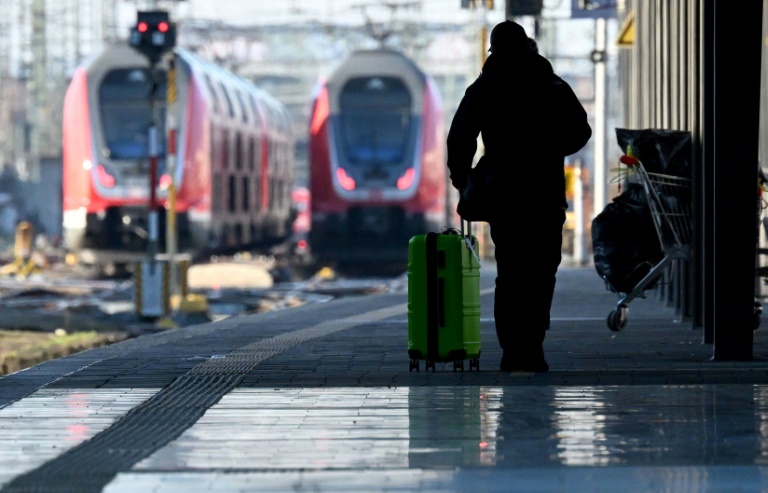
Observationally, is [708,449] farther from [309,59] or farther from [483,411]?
[309,59]

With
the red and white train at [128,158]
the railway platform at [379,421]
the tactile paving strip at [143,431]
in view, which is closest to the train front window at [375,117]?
the red and white train at [128,158]

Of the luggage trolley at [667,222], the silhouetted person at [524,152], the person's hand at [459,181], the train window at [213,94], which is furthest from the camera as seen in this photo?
the train window at [213,94]

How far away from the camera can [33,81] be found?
67.1 metres

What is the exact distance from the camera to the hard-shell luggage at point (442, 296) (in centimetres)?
802

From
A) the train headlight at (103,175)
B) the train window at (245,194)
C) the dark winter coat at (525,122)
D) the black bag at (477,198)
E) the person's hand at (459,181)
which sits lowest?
the train window at (245,194)

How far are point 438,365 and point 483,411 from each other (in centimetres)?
208

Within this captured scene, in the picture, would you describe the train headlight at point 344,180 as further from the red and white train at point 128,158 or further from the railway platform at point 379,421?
the railway platform at point 379,421

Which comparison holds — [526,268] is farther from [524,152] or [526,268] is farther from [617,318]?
[617,318]

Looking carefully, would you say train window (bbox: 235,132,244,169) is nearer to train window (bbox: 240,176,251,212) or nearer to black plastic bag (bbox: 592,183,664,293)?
train window (bbox: 240,176,251,212)

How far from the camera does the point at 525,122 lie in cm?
802

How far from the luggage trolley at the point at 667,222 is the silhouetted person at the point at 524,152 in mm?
2892

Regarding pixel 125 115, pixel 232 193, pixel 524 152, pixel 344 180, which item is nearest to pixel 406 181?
pixel 344 180

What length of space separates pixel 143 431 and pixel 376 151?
23225 millimetres

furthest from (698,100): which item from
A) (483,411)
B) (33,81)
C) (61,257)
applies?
(33,81)
